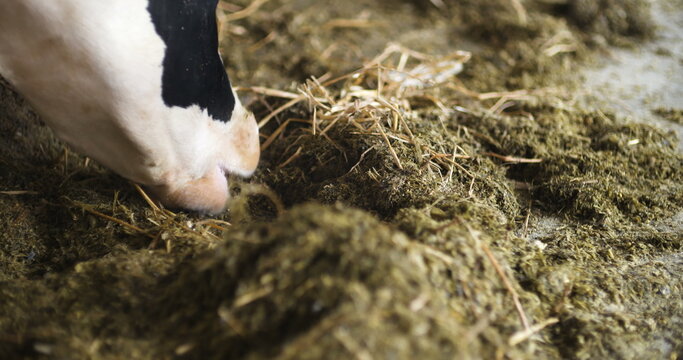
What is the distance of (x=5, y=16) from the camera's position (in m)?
1.14

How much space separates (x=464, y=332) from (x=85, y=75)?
0.84m

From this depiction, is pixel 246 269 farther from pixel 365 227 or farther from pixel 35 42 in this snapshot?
pixel 35 42

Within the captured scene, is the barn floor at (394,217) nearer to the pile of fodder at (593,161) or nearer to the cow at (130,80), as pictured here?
the pile of fodder at (593,161)

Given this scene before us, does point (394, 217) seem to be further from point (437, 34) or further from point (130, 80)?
point (437, 34)

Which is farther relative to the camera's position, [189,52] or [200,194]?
[200,194]

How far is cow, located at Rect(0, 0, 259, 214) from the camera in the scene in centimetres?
114

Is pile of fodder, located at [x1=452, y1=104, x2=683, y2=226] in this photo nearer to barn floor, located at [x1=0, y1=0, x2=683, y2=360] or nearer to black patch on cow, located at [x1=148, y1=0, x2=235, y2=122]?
barn floor, located at [x1=0, y1=0, x2=683, y2=360]

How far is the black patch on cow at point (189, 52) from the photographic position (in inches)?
49.3

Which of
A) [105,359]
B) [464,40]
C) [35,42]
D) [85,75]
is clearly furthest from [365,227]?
[464,40]

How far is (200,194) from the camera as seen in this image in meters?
1.51

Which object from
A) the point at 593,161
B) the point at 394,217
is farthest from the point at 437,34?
the point at 394,217

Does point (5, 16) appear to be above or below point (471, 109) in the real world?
above

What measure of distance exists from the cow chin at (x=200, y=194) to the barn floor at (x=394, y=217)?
38mm

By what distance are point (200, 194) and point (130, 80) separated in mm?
390
